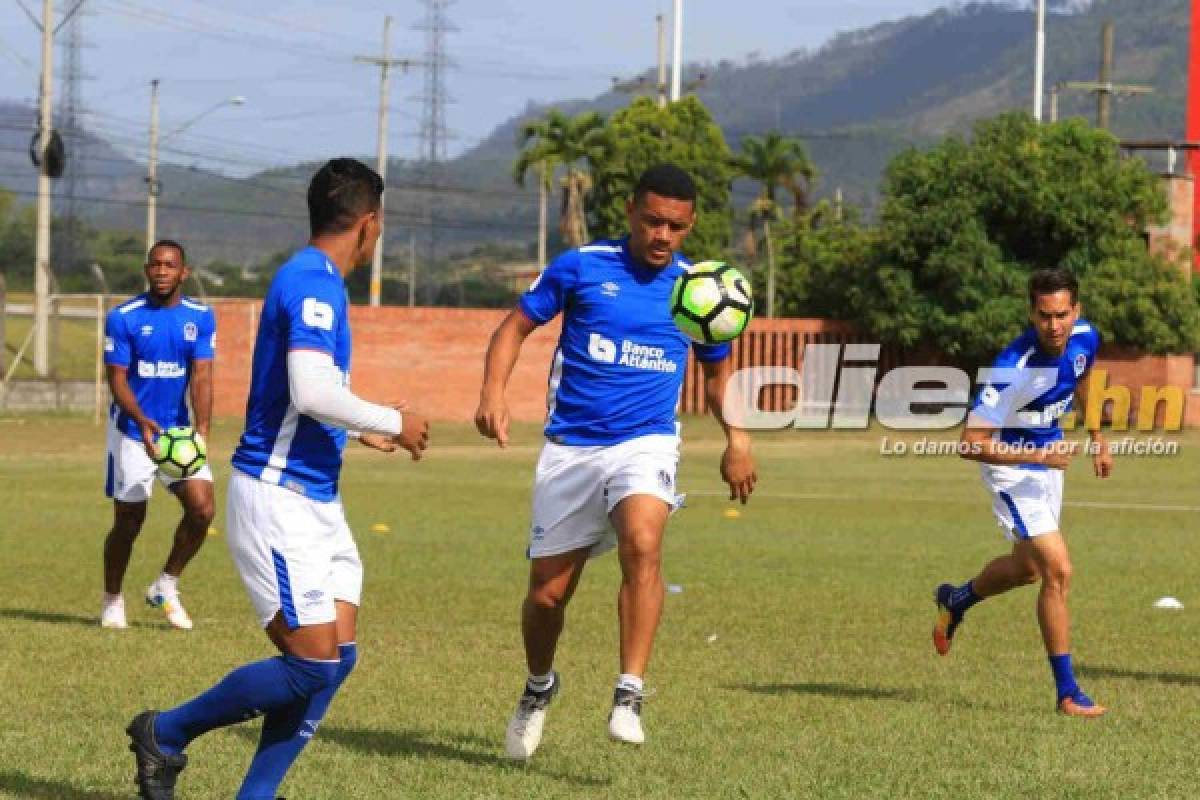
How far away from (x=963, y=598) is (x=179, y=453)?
495 cm

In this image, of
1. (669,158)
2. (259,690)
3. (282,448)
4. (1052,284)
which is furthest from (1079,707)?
(669,158)

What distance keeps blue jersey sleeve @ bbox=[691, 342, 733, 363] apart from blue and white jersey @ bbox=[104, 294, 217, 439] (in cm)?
508

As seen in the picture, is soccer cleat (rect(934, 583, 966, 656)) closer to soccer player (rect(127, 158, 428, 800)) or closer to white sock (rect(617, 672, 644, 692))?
white sock (rect(617, 672, 644, 692))

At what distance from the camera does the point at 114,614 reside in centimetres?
1298

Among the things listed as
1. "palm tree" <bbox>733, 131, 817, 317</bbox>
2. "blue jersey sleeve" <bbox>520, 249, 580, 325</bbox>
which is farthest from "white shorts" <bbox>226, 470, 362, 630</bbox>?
"palm tree" <bbox>733, 131, 817, 317</bbox>

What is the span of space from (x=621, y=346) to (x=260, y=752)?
2.49 meters

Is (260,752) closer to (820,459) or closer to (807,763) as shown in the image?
(807,763)

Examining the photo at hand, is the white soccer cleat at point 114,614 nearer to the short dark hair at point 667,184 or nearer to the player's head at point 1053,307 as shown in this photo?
the short dark hair at point 667,184

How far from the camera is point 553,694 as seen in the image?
8.62 meters

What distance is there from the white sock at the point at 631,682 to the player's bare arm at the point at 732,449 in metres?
0.92

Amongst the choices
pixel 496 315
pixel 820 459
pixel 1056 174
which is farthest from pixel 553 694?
pixel 1056 174

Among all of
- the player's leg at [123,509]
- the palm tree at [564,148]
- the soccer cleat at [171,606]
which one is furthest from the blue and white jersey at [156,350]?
the palm tree at [564,148]

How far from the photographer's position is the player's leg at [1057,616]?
10078 mm

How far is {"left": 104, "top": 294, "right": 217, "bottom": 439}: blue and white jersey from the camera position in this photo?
1285 centimetres
